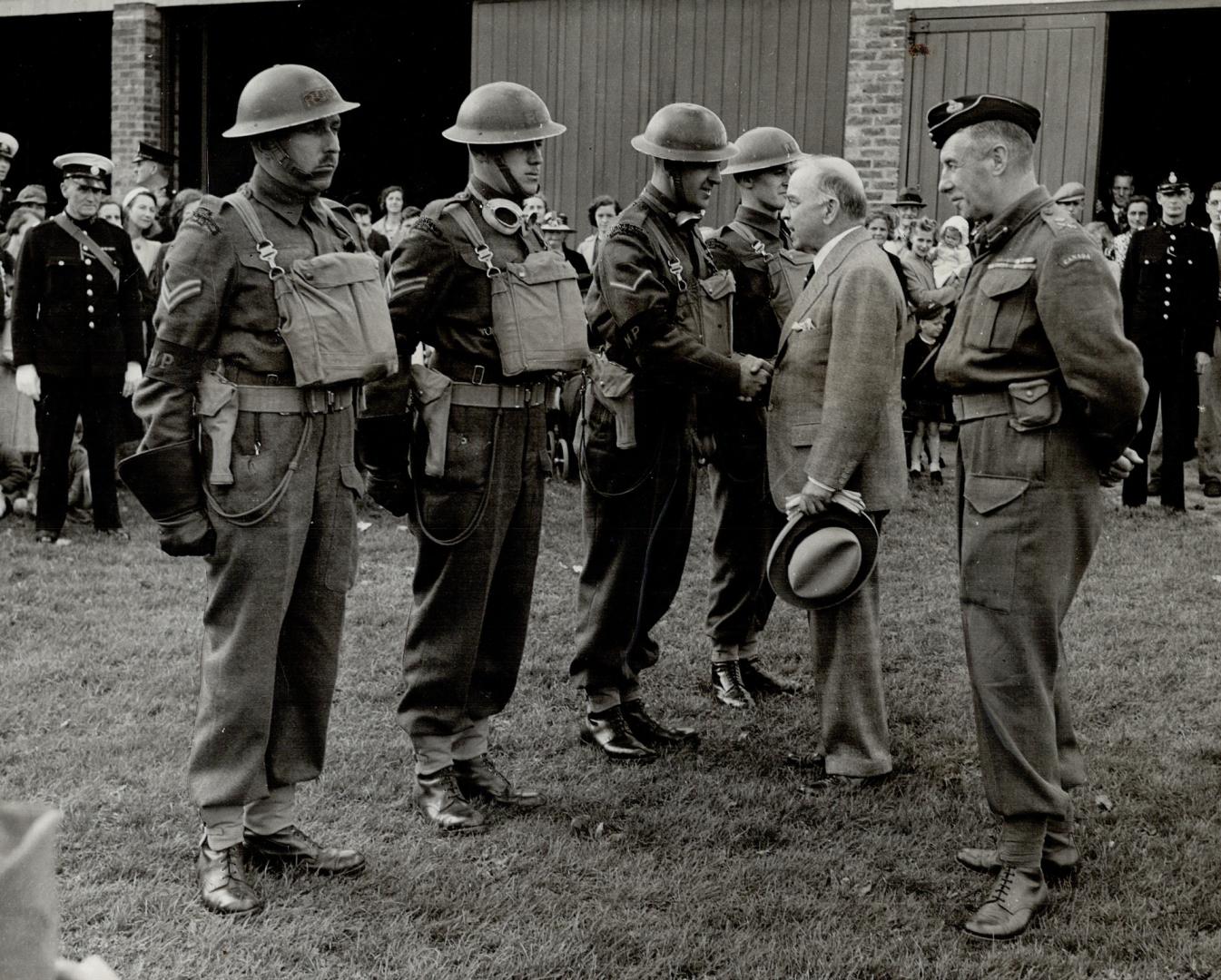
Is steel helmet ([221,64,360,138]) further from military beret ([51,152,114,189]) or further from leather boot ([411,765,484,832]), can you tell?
military beret ([51,152,114,189])

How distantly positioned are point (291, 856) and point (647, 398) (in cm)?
218

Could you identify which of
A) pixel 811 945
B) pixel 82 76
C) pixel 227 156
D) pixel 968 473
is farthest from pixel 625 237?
pixel 82 76

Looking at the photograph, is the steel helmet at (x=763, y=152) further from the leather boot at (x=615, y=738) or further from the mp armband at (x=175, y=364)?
the mp armband at (x=175, y=364)

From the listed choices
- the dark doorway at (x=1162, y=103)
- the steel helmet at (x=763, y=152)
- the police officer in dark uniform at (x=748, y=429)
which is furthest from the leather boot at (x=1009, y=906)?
the dark doorway at (x=1162, y=103)

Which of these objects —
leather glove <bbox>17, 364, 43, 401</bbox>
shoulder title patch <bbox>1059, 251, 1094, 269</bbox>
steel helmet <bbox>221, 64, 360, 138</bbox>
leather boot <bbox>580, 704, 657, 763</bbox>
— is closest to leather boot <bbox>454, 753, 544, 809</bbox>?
leather boot <bbox>580, 704, 657, 763</bbox>

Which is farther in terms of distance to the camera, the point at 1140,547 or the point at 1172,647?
the point at 1140,547

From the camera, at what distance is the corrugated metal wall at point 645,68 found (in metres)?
12.9

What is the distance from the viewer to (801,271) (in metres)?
5.95

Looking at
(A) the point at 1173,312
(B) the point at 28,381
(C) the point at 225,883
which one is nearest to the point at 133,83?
(B) the point at 28,381

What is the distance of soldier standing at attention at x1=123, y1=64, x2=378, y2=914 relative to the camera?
382 cm

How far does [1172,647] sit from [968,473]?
331 cm

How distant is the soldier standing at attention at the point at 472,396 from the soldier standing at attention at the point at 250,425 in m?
0.48

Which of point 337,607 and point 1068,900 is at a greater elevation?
point 337,607

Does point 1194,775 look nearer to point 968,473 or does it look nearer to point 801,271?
point 968,473
